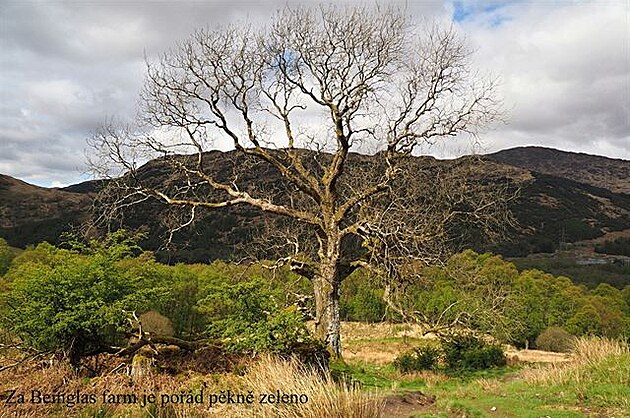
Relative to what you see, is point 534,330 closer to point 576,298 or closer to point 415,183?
point 576,298

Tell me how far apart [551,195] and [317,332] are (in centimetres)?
19331

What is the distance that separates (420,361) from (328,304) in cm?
816

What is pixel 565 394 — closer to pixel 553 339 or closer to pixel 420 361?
pixel 420 361

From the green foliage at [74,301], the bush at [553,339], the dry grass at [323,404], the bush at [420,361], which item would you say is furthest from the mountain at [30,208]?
the dry grass at [323,404]

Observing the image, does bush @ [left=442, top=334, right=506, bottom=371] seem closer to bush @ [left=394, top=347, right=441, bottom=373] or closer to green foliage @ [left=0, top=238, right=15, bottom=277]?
bush @ [left=394, top=347, right=441, bottom=373]

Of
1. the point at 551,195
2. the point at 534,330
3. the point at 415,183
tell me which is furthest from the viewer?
the point at 551,195

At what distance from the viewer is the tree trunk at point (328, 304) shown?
14461 millimetres

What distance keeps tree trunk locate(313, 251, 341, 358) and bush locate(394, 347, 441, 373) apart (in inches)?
271

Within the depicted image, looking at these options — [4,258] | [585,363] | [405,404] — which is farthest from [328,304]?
[4,258]

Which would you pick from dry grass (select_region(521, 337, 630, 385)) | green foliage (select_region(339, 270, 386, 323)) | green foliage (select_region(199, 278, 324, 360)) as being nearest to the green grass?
dry grass (select_region(521, 337, 630, 385))

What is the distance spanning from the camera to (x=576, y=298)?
46375 mm

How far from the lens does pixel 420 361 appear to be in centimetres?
2097

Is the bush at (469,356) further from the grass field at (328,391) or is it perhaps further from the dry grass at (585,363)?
the grass field at (328,391)

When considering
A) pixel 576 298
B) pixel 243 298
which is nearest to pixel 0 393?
pixel 243 298
